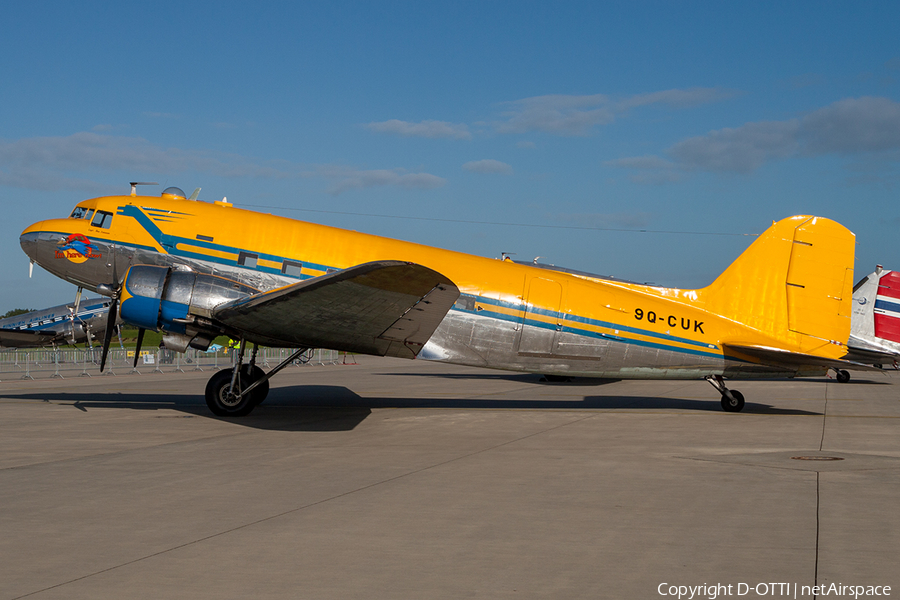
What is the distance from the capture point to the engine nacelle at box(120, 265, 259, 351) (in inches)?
520

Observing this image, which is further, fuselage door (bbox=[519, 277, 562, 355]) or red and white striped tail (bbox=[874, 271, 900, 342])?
red and white striped tail (bbox=[874, 271, 900, 342])

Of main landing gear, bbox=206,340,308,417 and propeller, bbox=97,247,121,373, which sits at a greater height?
propeller, bbox=97,247,121,373

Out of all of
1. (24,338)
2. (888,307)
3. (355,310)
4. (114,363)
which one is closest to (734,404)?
(355,310)

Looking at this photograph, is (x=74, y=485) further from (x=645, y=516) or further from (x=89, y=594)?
(x=645, y=516)

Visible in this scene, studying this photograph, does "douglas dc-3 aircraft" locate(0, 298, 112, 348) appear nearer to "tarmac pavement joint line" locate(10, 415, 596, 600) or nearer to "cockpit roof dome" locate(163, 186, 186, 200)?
"cockpit roof dome" locate(163, 186, 186, 200)

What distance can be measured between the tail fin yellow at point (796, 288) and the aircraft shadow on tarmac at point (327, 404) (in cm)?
213

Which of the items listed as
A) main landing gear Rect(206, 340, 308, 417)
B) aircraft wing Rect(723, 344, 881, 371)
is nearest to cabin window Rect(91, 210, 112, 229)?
→ main landing gear Rect(206, 340, 308, 417)

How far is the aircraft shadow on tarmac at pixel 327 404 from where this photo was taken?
46.5 ft

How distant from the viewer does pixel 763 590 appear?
4.52 meters

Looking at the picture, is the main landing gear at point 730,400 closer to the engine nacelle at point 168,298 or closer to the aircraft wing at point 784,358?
the aircraft wing at point 784,358

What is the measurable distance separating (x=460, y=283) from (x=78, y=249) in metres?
8.16

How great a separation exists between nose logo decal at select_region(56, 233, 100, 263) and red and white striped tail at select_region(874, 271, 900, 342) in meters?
29.6

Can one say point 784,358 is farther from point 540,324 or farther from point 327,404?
point 327,404

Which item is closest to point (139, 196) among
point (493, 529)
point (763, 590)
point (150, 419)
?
point (150, 419)
